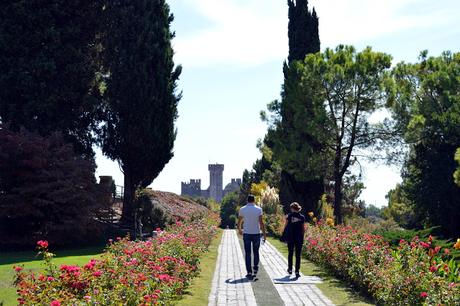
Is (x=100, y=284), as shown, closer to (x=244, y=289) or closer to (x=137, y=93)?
(x=244, y=289)

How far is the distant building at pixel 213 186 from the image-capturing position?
133875mm

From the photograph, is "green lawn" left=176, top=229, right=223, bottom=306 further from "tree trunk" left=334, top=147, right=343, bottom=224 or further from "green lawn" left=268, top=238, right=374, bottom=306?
"tree trunk" left=334, top=147, right=343, bottom=224

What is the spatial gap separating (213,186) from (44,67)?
110m

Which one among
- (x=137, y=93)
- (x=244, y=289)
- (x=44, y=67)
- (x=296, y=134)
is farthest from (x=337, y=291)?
(x=296, y=134)

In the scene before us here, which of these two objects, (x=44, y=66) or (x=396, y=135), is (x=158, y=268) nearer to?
(x=44, y=66)

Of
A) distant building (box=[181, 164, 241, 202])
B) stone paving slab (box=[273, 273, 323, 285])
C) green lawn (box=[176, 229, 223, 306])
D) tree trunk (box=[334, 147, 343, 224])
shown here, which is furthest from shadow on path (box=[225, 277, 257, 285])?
distant building (box=[181, 164, 241, 202])

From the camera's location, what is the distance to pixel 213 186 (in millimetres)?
134500

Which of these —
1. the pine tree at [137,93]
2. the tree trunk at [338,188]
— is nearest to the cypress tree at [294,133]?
the tree trunk at [338,188]

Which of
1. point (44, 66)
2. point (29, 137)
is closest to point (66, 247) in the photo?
point (29, 137)

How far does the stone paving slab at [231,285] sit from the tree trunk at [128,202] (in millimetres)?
10888

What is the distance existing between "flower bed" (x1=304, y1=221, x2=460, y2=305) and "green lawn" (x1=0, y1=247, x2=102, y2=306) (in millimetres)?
5618

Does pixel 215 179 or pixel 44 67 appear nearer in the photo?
pixel 44 67

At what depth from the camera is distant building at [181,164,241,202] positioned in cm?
13388

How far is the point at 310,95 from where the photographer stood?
30.4 m
